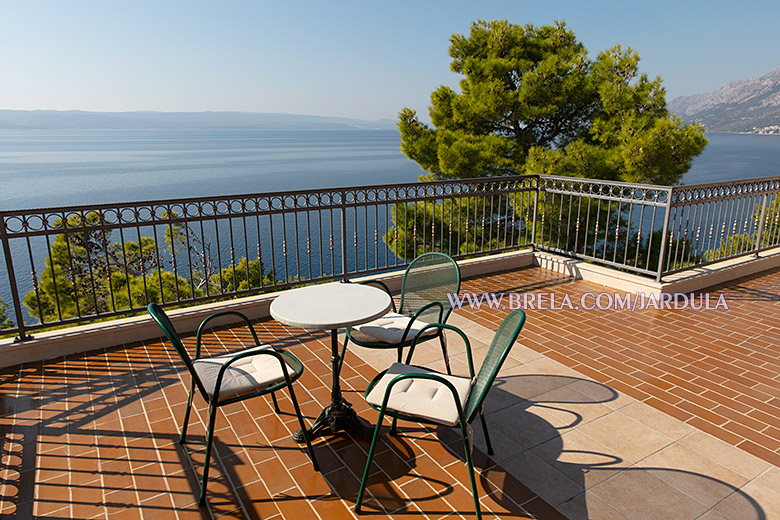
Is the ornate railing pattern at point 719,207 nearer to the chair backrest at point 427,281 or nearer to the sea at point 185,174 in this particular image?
the chair backrest at point 427,281

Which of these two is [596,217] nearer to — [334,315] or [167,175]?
[334,315]

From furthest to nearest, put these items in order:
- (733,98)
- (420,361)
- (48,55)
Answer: (733,98)
(48,55)
(420,361)

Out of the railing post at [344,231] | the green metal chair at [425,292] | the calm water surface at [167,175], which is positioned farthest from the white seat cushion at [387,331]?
the calm water surface at [167,175]

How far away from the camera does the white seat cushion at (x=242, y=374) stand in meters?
2.43

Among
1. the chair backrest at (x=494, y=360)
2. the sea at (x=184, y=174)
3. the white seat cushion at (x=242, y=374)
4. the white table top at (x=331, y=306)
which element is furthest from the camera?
the sea at (x=184, y=174)

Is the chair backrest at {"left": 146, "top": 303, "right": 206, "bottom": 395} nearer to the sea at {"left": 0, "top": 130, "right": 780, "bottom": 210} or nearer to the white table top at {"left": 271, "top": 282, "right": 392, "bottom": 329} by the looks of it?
the white table top at {"left": 271, "top": 282, "right": 392, "bottom": 329}

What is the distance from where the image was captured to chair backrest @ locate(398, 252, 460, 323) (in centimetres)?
361

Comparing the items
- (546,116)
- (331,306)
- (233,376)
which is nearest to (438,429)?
(331,306)

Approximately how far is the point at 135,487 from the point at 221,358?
2.50 feet

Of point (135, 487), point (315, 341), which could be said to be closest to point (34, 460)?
point (135, 487)

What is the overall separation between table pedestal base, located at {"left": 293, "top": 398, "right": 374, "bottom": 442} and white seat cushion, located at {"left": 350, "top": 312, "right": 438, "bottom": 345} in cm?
44

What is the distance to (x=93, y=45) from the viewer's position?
40938 millimetres

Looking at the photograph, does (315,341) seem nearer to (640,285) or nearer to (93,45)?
(640,285)

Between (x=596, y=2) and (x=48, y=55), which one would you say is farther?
(x=48, y=55)
